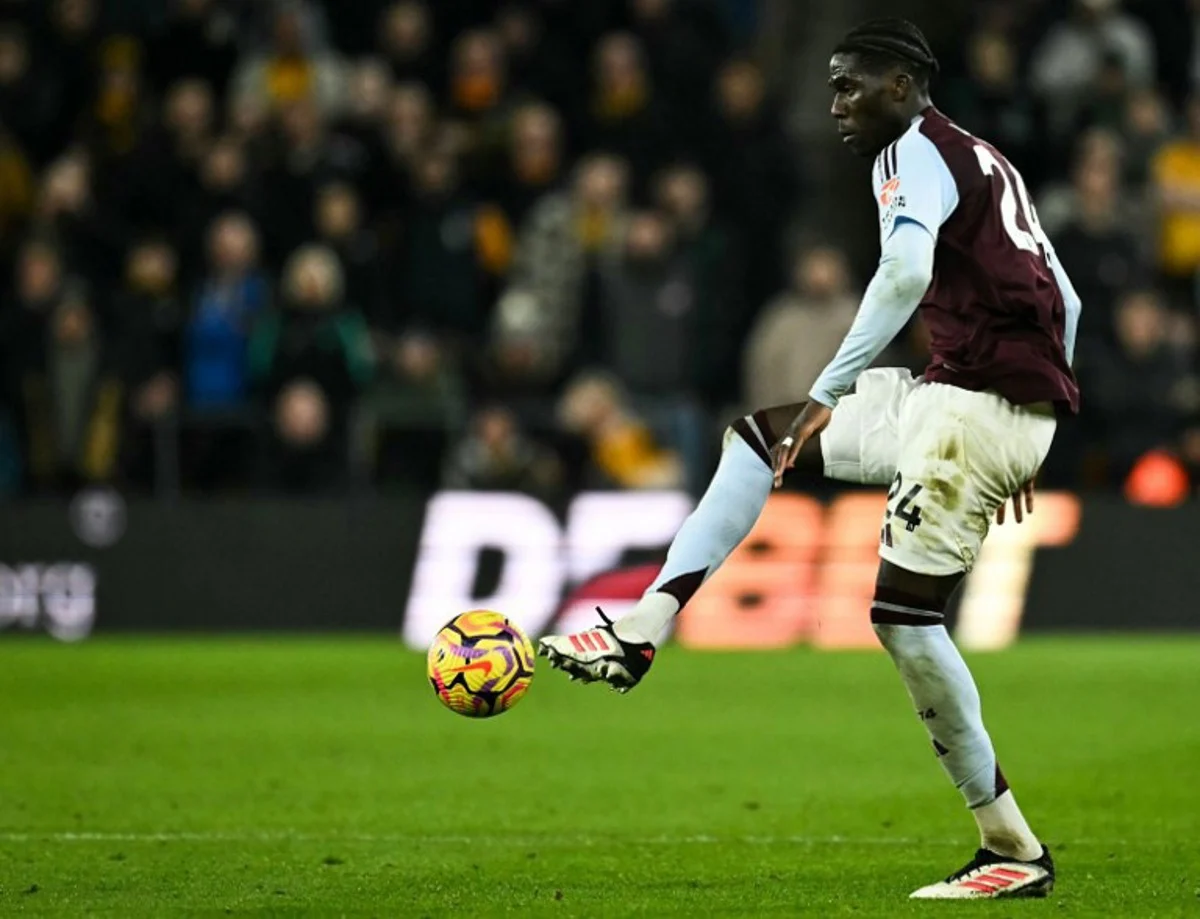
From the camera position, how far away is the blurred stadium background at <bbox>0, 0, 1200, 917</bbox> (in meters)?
15.9

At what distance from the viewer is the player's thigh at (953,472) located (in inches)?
267

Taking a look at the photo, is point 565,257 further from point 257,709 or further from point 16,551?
point 257,709

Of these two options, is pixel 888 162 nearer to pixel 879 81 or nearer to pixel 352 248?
pixel 879 81

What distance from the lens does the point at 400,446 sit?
662 inches

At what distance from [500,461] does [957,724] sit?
31.6ft

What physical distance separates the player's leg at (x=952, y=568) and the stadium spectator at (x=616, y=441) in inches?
372

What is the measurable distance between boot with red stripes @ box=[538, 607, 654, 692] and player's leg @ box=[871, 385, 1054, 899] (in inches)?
26.8

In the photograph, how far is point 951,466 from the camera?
679cm

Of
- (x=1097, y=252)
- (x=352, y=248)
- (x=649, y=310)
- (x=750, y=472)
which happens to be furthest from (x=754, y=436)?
(x=352, y=248)

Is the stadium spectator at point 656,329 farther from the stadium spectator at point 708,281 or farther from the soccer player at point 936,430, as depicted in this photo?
the soccer player at point 936,430

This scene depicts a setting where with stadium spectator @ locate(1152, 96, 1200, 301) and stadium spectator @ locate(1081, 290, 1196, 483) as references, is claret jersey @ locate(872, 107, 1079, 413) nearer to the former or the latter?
stadium spectator @ locate(1081, 290, 1196, 483)

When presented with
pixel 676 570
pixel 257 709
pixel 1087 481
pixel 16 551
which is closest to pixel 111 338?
pixel 16 551

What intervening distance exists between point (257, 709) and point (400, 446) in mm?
4482

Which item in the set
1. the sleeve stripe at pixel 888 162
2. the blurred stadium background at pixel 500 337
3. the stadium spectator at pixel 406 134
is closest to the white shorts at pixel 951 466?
the sleeve stripe at pixel 888 162
